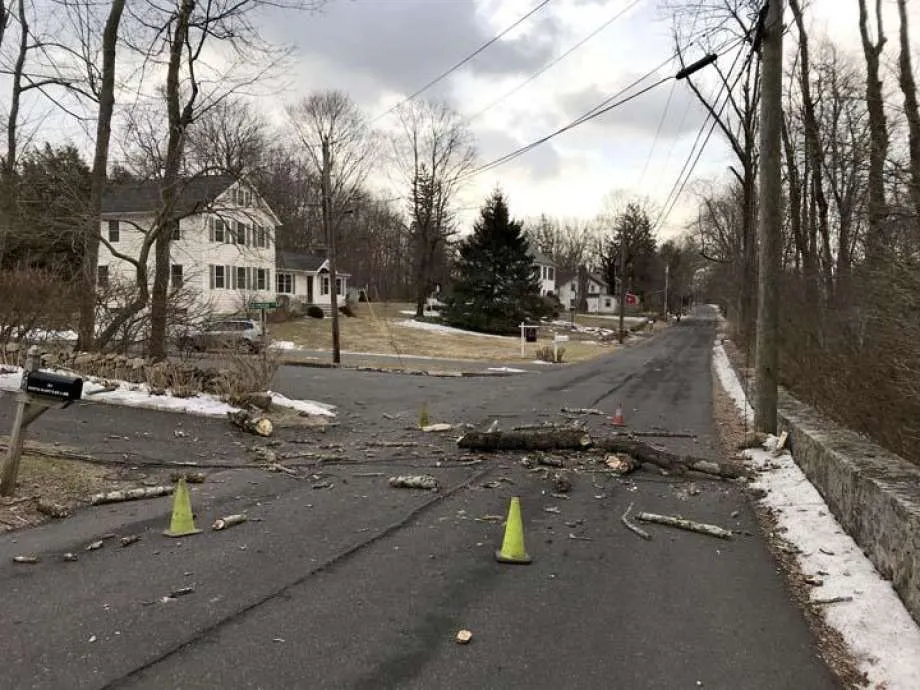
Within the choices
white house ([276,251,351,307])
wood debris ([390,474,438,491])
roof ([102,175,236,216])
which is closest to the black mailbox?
wood debris ([390,474,438,491])

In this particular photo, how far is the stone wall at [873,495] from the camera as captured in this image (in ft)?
15.3

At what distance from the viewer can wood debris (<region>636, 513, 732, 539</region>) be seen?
6559 millimetres

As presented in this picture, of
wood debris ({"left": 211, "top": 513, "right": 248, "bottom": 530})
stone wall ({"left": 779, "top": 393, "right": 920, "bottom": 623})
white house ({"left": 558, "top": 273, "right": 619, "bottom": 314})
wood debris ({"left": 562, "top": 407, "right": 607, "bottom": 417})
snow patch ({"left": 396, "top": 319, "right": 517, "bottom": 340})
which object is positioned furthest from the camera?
white house ({"left": 558, "top": 273, "right": 619, "bottom": 314})

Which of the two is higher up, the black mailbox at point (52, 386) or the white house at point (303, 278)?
the white house at point (303, 278)

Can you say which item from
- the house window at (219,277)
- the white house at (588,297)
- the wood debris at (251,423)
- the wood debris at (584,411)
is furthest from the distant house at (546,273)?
the wood debris at (251,423)

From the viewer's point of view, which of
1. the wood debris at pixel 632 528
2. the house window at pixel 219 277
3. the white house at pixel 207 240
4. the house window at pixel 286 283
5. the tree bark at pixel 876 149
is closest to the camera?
the wood debris at pixel 632 528

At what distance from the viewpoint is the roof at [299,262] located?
181 feet

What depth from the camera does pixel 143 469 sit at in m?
8.71

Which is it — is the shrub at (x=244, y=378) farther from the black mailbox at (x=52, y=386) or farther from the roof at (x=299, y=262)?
the roof at (x=299, y=262)

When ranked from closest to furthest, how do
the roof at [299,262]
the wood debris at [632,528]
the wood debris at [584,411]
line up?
the wood debris at [632,528] < the wood debris at [584,411] < the roof at [299,262]

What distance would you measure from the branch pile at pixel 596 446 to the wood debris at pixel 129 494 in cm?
425

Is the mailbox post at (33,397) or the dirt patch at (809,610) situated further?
the mailbox post at (33,397)

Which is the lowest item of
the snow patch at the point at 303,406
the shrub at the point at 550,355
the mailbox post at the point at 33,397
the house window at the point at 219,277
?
the shrub at the point at 550,355

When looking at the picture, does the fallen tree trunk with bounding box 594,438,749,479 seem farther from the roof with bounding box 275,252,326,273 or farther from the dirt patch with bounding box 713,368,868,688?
the roof with bounding box 275,252,326,273
